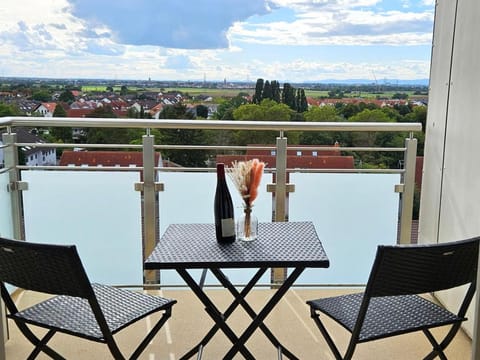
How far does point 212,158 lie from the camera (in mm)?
3732

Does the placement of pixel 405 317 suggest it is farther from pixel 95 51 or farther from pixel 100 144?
pixel 95 51

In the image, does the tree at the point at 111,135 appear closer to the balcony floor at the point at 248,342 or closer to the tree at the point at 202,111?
the tree at the point at 202,111

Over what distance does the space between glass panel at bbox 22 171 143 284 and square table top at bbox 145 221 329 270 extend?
42.5 inches

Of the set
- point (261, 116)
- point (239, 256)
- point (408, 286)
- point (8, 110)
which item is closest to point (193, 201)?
point (261, 116)

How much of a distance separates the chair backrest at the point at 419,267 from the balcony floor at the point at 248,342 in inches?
42.1

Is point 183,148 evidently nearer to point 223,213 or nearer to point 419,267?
point 223,213

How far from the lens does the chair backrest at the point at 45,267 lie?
1932mm

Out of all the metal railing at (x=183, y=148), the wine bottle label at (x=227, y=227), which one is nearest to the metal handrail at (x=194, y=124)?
the metal railing at (x=183, y=148)

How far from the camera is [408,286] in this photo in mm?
1990

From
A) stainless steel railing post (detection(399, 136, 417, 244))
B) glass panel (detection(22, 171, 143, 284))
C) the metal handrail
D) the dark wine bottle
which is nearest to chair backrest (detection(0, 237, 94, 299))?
the dark wine bottle

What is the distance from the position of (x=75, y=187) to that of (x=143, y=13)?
1919 millimetres

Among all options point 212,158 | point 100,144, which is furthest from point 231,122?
point 100,144

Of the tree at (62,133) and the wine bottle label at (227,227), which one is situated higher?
the tree at (62,133)

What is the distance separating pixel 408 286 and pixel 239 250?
0.77 meters
